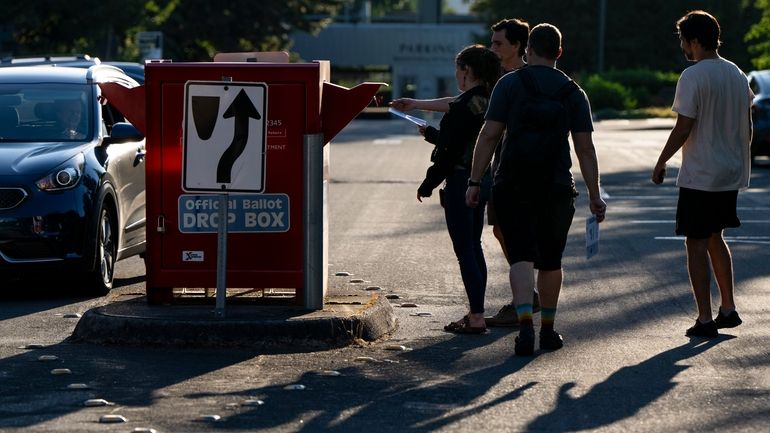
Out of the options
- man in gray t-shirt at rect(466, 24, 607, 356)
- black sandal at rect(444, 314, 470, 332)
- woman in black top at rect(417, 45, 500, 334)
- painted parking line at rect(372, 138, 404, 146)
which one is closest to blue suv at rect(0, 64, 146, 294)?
woman in black top at rect(417, 45, 500, 334)

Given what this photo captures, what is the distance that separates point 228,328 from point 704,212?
112 inches

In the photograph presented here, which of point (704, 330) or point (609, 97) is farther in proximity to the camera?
point (609, 97)

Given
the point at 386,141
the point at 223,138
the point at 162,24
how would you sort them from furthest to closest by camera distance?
the point at 162,24 → the point at 386,141 → the point at 223,138

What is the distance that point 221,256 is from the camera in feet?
28.4

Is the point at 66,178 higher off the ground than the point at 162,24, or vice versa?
the point at 162,24

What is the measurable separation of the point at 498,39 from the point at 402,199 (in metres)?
10.3

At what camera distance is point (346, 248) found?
45.4 ft

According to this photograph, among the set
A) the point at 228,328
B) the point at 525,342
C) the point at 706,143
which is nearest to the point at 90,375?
the point at 228,328

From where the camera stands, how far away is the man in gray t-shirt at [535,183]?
8.27m

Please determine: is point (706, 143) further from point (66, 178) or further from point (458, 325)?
point (66, 178)

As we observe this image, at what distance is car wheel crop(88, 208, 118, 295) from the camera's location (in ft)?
35.1

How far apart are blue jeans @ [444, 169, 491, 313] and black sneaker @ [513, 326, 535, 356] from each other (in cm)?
85

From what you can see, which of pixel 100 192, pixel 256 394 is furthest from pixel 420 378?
pixel 100 192

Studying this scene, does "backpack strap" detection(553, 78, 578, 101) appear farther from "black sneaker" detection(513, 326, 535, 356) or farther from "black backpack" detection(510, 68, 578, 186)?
"black sneaker" detection(513, 326, 535, 356)
